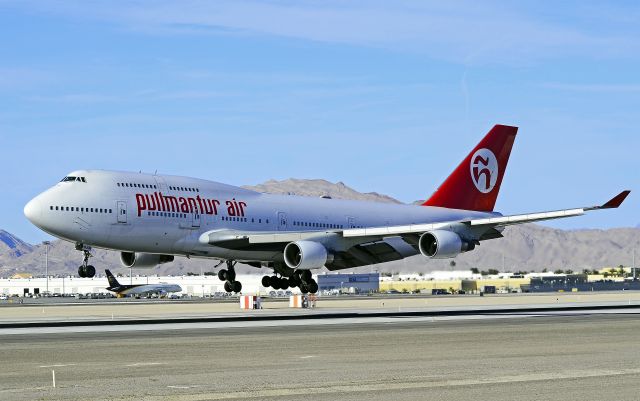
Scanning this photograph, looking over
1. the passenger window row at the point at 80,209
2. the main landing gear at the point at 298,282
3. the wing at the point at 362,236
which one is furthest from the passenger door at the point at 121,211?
the main landing gear at the point at 298,282

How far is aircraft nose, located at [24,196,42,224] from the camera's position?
207 feet

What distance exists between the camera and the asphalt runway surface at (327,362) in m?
21.6

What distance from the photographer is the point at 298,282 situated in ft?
244

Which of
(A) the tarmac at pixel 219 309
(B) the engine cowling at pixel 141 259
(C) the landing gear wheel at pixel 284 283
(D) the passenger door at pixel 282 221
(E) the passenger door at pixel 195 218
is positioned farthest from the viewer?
(C) the landing gear wheel at pixel 284 283

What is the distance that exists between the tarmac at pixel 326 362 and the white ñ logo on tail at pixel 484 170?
38759mm

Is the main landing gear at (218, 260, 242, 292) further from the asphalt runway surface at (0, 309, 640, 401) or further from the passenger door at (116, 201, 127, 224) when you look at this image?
the asphalt runway surface at (0, 309, 640, 401)

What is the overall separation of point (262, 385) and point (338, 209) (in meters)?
55.8

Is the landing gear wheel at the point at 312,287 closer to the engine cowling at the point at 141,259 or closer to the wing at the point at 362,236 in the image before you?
the wing at the point at 362,236

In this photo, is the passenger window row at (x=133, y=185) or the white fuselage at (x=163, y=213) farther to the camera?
the passenger window row at (x=133, y=185)

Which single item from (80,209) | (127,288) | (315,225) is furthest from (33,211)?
(127,288)

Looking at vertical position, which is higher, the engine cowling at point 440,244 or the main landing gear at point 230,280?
the engine cowling at point 440,244

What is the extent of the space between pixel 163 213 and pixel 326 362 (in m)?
39.7

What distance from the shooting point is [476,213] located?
83.9 metres

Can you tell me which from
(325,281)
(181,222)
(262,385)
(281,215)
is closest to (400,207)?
(281,215)
